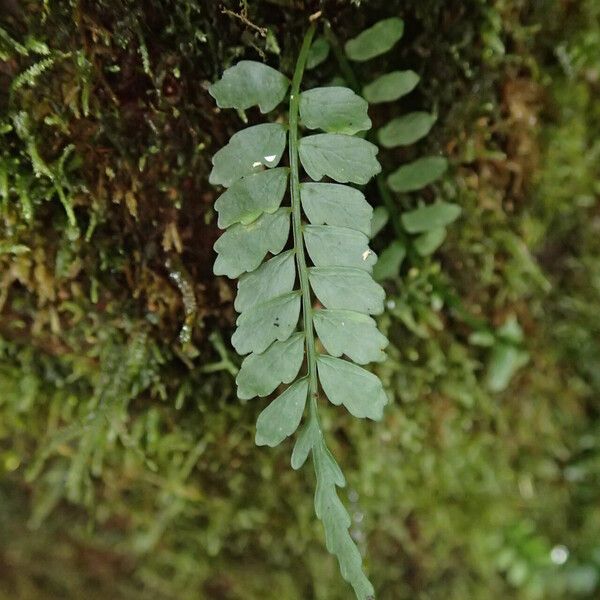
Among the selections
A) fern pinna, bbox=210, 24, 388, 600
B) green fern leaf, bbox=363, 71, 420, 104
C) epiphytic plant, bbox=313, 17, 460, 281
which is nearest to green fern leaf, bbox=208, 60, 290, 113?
fern pinna, bbox=210, 24, 388, 600

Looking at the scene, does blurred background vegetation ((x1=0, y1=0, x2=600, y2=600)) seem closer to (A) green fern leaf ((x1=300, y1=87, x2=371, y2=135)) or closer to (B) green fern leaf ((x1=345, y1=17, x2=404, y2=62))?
(B) green fern leaf ((x1=345, y1=17, x2=404, y2=62))

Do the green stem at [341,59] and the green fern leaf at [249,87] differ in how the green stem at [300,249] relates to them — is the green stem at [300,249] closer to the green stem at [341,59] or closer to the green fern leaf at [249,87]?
the green fern leaf at [249,87]

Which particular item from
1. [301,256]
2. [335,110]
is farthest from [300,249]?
[335,110]

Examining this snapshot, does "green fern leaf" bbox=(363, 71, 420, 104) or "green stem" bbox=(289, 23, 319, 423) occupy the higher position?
"green fern leaf" bbox=(363, 71, 420, 104)

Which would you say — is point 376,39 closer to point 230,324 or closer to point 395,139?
point 395,139

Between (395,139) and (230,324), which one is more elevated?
(395,139)
